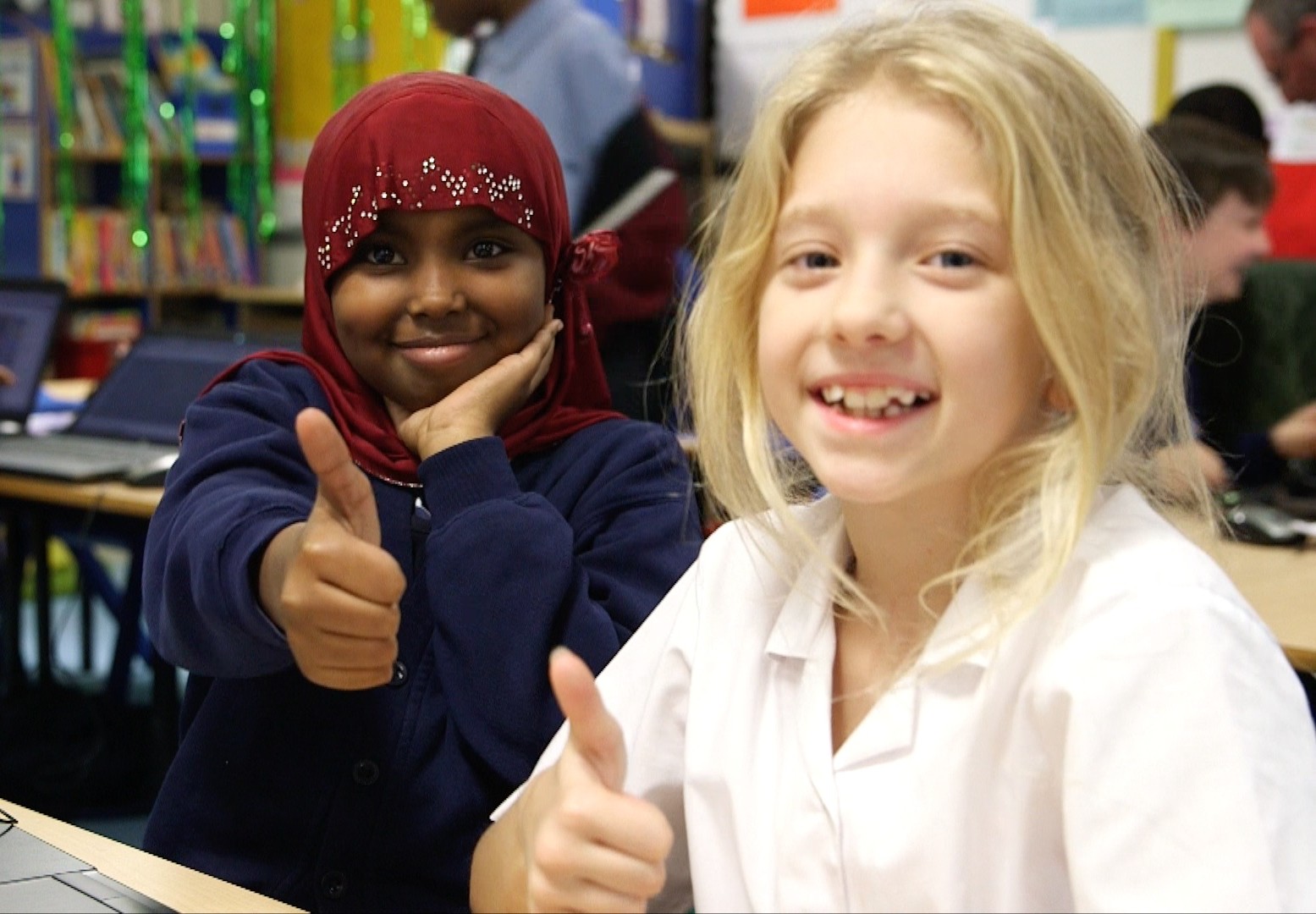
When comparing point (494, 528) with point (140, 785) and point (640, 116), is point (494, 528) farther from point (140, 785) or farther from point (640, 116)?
point (140, 785)

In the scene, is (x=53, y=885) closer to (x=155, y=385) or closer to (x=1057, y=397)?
(x=1057, y=397)

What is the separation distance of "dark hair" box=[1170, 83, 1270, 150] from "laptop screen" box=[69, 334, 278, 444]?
1916mm

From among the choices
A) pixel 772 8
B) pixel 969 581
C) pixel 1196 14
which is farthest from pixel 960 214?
pixel 772 8

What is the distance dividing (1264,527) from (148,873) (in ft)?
5.41

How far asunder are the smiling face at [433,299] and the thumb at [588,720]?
1.67 feet

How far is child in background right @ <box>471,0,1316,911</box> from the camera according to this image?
70 centimetres

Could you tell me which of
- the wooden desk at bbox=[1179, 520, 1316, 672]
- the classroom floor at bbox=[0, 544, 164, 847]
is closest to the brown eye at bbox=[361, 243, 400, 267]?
the wooden desk at bbox=[1179, 520, 1316, 672]

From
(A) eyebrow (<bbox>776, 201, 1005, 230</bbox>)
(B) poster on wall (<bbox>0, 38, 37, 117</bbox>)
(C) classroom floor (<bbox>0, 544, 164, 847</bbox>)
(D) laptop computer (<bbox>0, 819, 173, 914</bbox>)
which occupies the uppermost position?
(A) eyebrow (<bbox>776, 201, 1005, 230</bbox>)

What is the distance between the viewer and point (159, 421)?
112 inches

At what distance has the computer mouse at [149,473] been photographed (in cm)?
258

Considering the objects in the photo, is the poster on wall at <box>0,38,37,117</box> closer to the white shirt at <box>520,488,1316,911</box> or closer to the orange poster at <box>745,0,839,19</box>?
the orange poster at <box>745,0,839,19</box>

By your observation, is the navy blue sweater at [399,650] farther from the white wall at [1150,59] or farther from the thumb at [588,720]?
the white wall at [1150,59]

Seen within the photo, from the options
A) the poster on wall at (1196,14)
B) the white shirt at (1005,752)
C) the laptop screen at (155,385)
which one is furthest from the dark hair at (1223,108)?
the white shirt at (1005,752)

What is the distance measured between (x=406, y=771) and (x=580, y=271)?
1.49 ft
